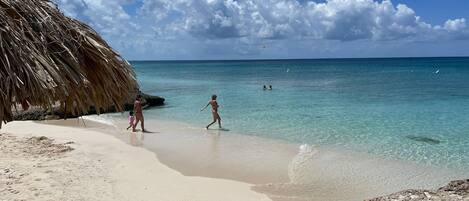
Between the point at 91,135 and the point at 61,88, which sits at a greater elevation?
the point at 61,88

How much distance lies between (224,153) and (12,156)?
4.88 m

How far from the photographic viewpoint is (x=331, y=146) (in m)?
13.2

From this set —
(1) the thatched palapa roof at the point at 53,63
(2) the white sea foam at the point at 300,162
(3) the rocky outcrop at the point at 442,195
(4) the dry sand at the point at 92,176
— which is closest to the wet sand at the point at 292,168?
(2) the white sea foam at the point at 300,162

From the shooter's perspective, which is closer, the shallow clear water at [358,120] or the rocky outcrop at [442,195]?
the rocky outcrop at [442,195]

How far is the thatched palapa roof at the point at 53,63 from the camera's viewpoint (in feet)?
10.8

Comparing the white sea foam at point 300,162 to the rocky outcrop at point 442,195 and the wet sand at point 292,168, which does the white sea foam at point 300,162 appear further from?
the rocky outcrop at point 442,195

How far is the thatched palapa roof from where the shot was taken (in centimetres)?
330

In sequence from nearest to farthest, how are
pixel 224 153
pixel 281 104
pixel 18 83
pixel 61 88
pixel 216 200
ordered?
pixel 18 83, pixel 61 88, pixel 216 200, pixel 224 153, pixel 281 104

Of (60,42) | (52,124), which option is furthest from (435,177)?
(52,124)

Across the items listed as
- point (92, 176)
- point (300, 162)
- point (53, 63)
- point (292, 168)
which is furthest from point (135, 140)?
point (53, 63)

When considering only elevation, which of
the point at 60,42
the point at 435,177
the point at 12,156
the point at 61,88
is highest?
the point at 60,42

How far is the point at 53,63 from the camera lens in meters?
3.56

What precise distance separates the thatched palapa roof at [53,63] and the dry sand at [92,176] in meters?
3.81

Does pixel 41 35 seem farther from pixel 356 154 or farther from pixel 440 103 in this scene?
pixel 440 103
